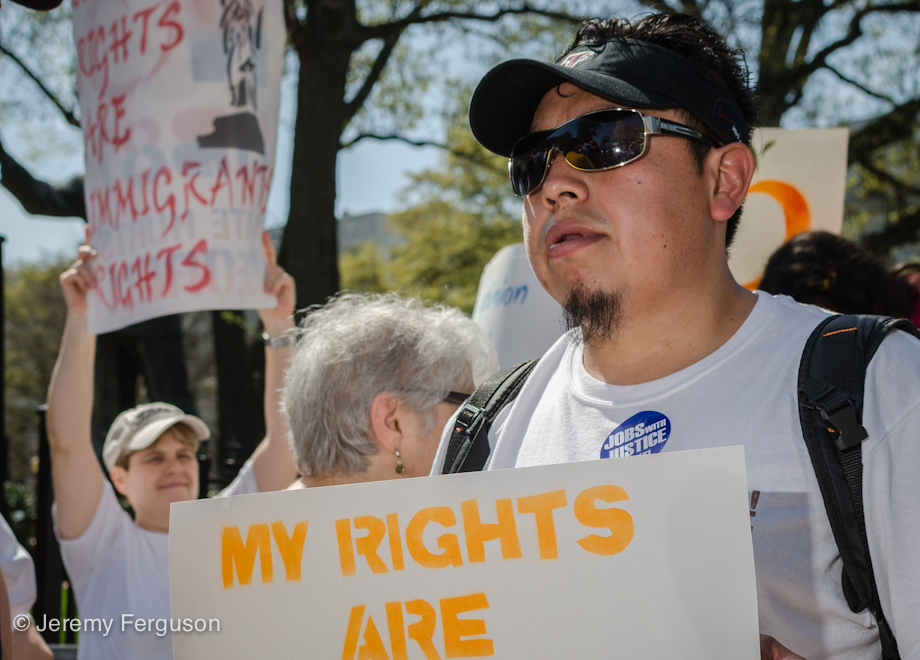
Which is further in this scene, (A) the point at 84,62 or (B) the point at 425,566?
(A) the point at 84,62

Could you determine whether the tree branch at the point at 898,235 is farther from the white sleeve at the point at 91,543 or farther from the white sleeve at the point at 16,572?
the white sleeve at the point at 16,572

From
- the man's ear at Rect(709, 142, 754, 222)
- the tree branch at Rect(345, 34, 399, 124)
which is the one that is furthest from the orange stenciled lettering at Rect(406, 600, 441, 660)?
the tree branch at Rect(345, 34, 399, 124)

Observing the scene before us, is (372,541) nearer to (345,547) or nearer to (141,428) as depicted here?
(345,547)

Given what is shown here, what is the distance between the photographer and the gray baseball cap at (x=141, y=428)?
3.11 m

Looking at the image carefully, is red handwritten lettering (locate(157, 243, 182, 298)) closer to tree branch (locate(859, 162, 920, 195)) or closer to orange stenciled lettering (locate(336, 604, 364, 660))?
orange stenciled lettering (locate(336, 604, 364, 660))

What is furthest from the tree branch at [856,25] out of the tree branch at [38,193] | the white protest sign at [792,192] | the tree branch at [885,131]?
the tree branch at [38,193]

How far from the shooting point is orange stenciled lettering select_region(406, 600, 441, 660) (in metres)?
1.14

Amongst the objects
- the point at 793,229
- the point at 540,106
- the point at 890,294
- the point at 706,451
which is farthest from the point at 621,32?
the point at 793,229

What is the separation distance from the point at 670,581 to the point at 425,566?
352mm

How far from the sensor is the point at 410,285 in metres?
15.7

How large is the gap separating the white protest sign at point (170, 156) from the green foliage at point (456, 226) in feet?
31.1

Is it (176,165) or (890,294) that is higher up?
(176,165)

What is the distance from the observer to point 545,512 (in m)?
1.14

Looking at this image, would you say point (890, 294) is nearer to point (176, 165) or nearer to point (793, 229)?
point (793, 229)
